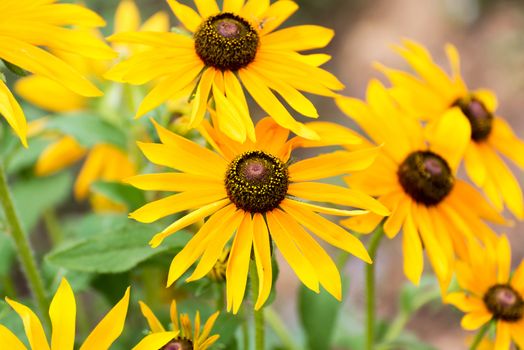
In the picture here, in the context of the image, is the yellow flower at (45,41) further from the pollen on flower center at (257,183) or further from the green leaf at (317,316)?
the green leaf at (317,316)

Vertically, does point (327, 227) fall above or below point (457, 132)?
below

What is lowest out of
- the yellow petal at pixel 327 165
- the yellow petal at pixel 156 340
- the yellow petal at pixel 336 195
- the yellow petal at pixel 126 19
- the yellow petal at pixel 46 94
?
the yellow petal at pixel 156 340

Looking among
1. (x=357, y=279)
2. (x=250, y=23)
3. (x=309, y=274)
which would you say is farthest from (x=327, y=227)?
(x=357, y=279)

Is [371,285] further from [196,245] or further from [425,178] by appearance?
[196,245]

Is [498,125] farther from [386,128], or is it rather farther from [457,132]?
[386,128]

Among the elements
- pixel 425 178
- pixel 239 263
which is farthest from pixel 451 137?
pixel 239 263

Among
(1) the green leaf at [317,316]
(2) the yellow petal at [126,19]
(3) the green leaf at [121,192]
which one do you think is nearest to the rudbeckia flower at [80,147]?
(2) the yellow petal at [126,19]
